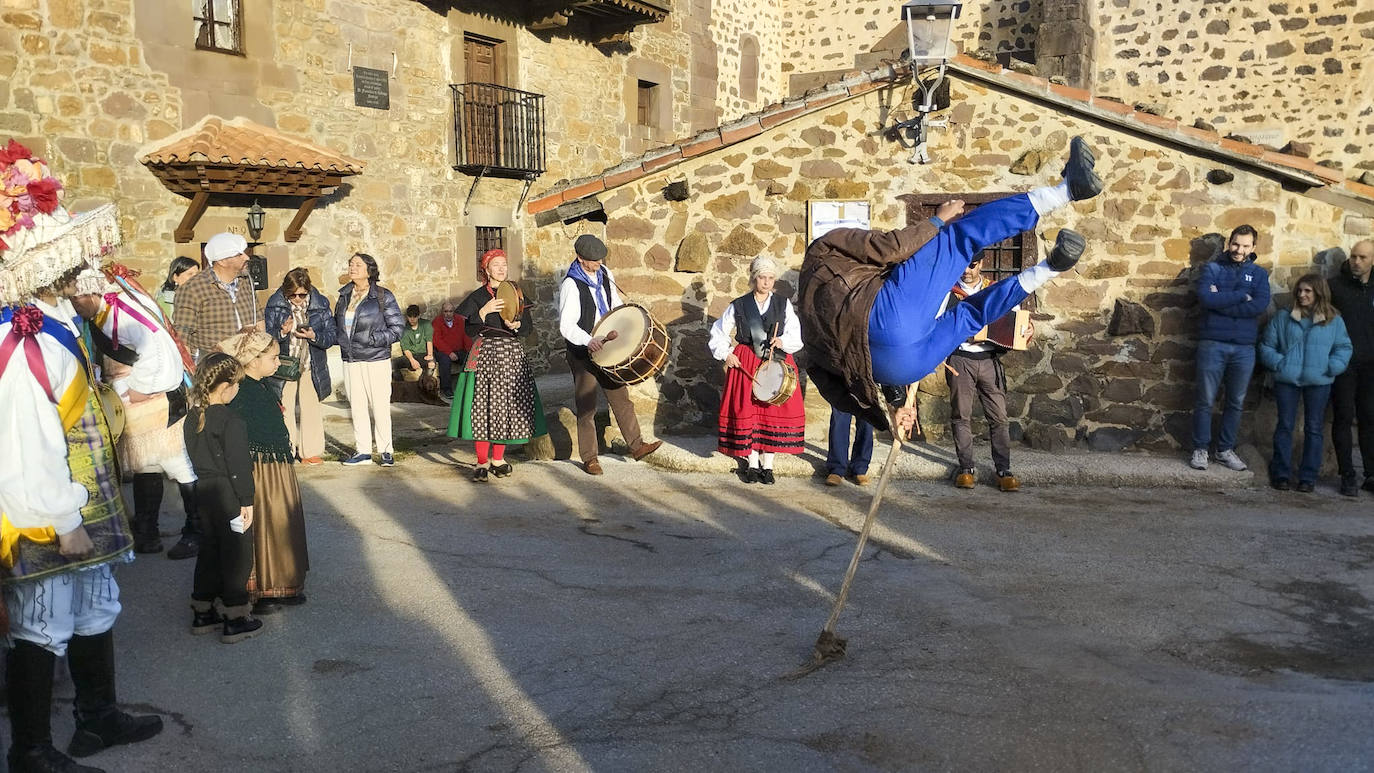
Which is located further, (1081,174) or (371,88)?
(371,88)

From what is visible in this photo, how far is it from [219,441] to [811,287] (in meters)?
2.58

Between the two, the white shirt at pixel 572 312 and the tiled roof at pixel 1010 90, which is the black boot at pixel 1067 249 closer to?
the white shirt at pixel 572 312

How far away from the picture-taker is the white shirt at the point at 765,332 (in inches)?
320

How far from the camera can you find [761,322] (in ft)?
26.6

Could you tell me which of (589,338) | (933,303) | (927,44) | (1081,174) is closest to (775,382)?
(589,338)

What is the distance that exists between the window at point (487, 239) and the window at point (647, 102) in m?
3.88

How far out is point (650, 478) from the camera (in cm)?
855

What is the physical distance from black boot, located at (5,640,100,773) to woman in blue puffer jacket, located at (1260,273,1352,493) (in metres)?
7.85

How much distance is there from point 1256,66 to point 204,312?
13.5 metres

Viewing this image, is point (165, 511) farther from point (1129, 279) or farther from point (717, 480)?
point (1129, 279)

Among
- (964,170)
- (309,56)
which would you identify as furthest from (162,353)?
(309,56)

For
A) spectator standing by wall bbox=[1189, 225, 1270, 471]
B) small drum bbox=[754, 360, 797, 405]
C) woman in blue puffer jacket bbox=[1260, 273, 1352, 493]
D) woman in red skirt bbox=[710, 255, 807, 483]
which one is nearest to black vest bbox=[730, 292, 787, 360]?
woman in red skirt bbox=[710, 255, 807, 483]

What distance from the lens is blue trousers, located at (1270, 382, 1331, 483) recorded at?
801 centimetres

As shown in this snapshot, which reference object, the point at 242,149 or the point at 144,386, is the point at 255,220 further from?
the point at 144,386
